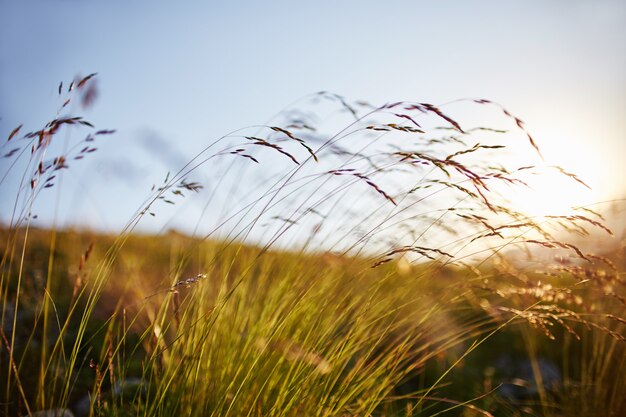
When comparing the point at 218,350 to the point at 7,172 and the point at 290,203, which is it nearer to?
the point at 290,203

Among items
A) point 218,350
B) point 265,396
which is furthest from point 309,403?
point 218,350

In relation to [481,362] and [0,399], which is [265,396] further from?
[481,362]

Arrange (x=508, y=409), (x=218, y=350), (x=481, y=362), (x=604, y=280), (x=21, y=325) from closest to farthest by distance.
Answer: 1. (x=604, y=280)
2. (x=218, y=350)
3. (x=508, y=409)
4. (x=21, y=325)
5. (x=481, y=362)

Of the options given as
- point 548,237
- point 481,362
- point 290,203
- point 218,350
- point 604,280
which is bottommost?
point 481,362

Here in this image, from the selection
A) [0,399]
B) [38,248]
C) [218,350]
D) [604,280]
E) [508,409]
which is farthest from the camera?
[38,248]

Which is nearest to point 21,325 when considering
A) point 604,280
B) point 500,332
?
point 604,280

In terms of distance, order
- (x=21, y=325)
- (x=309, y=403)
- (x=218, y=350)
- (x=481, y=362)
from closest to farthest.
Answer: (x=309, y=403), (x=218, y=350), (x=21, y=325), (x=481, y=362)

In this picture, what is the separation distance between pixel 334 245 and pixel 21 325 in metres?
2.66

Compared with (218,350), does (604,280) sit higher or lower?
higher

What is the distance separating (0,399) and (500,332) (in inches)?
155

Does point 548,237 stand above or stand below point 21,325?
above

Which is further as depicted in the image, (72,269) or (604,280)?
(72,269)

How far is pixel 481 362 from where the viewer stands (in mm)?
4098

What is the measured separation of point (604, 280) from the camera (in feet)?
5.48
